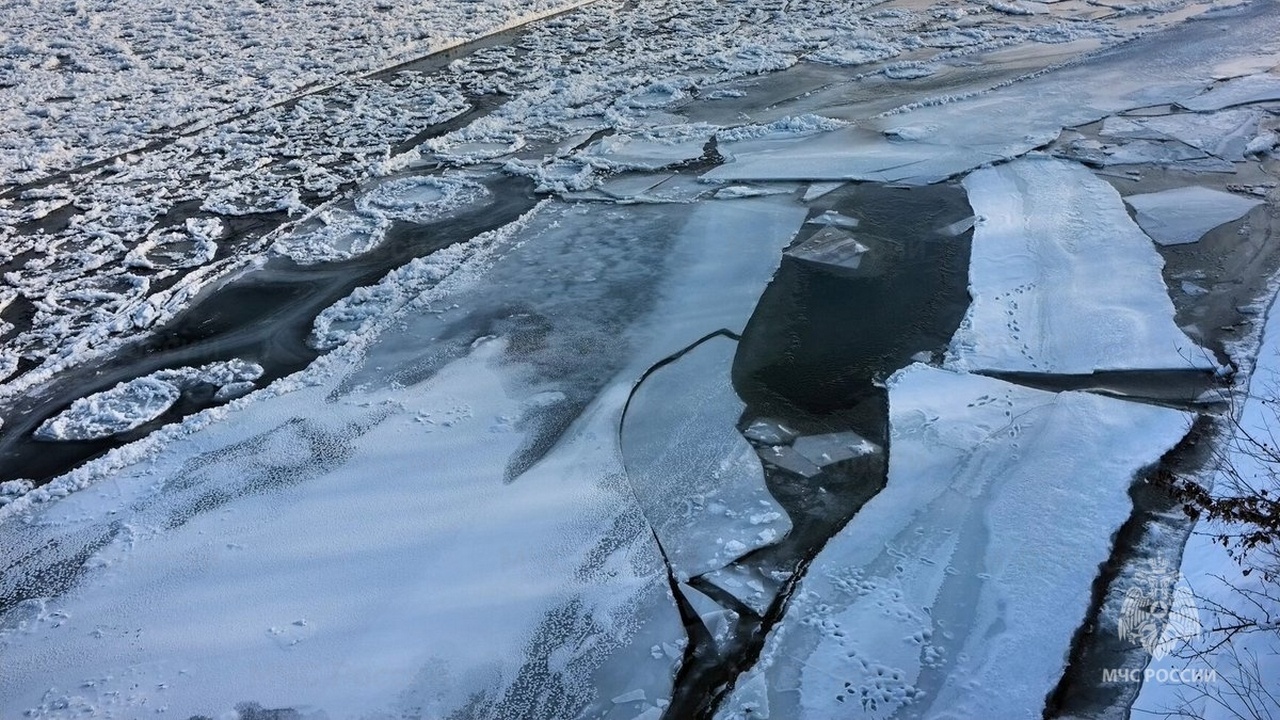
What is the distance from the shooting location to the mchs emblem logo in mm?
3475

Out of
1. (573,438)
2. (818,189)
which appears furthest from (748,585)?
(818,189)

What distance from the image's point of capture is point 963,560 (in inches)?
153

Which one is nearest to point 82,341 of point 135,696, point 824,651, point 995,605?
point 135,696

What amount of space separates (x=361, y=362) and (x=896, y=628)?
10.2ft

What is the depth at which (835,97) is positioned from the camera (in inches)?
340

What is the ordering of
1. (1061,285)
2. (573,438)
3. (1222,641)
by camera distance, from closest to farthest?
(1222,641), (573,438), (1061,285)

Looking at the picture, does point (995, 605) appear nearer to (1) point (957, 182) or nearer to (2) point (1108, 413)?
(2) point (1108, 413)

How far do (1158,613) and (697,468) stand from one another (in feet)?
6.37

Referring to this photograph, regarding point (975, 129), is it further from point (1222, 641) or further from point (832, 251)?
point (1222, 641)

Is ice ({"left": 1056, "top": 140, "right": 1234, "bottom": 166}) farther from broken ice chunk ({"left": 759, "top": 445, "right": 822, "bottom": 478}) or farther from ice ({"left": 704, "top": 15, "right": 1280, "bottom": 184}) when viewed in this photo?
broken ice chunk ({"left": 759, "top": 445, "right": 822, "bottom": 478})

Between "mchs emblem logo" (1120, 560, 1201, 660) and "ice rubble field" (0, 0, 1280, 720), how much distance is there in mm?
177

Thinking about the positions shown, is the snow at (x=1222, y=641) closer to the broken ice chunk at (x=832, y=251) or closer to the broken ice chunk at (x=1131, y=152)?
the broken ice chunk at (x=832, y=251)

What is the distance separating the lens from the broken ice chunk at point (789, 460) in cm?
436

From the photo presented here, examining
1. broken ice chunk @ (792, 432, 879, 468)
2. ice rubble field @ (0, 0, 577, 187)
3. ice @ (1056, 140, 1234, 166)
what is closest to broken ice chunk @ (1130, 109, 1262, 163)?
ice @ (1056, 140, 1234, 166)
